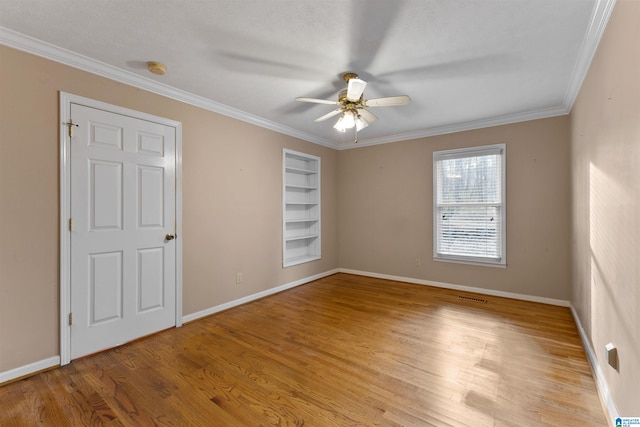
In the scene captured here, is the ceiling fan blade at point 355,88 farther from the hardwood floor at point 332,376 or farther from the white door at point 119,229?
the hardwood floor at point 332,376

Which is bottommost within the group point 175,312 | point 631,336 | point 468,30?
point 175,312

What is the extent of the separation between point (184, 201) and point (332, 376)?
7.69 feet

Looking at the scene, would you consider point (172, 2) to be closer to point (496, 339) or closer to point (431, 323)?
point (431, 323)

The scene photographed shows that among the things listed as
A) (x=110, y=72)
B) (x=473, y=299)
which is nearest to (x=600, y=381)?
(x=473, y=299)

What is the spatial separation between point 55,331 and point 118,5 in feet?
8.15

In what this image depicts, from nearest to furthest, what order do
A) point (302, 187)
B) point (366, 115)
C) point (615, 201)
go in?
point (615, 201)
point (366, 115)
point (302, 187)

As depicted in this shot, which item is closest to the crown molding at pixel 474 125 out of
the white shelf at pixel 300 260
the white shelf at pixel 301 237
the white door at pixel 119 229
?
the white shelf at pixel 301 237

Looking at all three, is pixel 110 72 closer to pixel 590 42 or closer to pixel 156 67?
pixel 156 67

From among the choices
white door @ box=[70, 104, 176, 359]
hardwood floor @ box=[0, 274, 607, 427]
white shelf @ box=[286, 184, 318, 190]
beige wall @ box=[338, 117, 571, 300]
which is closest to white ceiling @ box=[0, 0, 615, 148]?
white door @ box=[70, 104, 176, 359]

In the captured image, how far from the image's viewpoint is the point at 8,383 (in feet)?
6.60

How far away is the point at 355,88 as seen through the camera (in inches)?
92.6

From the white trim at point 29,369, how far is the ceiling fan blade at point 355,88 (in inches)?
129

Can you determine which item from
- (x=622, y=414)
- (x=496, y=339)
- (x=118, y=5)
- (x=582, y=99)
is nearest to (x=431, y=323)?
(x=496, y=339)

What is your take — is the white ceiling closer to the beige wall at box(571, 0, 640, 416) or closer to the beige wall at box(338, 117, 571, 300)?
the beige wall at box(571, 0, 640, 416)
